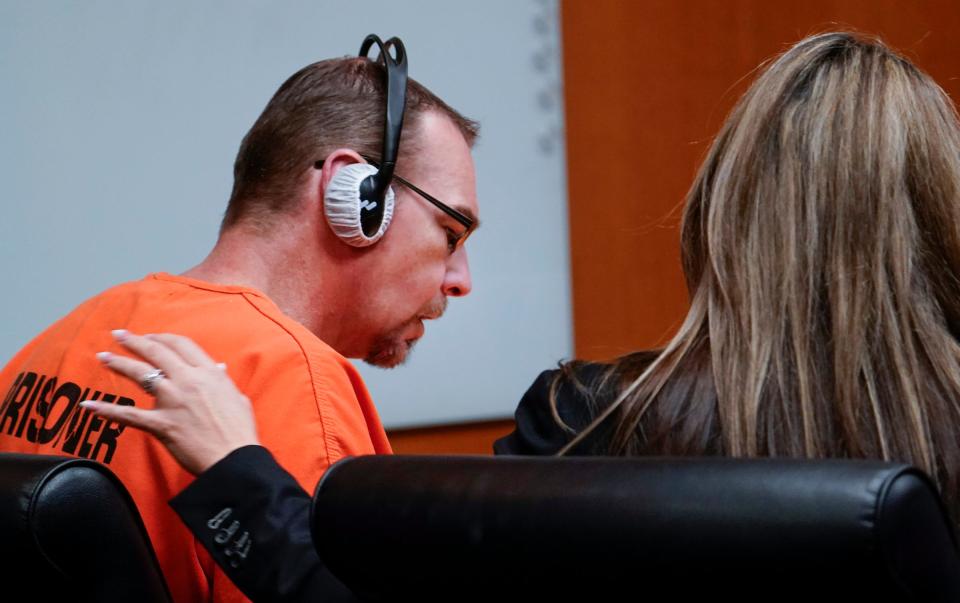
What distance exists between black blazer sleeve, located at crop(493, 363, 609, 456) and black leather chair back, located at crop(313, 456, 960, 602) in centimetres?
27

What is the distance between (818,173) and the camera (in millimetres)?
999

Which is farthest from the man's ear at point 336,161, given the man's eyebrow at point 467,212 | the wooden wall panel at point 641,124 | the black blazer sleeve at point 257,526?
the wooden wall panel at point 641,124

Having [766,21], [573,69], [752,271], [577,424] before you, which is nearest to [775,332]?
[752,271]

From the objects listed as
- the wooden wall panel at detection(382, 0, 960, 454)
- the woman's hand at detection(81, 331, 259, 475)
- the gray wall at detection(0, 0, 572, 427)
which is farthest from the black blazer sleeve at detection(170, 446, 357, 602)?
the wooden wall panel at detection(382, 0, 960, 454)

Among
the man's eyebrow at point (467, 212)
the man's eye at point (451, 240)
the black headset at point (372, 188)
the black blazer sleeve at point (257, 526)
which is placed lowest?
the black blazer sleeve at point (257, 526)

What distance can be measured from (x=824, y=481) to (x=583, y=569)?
136 mm

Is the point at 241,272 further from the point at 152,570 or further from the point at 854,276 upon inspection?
the point at 854,276

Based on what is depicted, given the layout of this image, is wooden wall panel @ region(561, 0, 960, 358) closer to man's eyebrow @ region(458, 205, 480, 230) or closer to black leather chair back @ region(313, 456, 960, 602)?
man's eyebrow @ region(458, 205, 480, 230)

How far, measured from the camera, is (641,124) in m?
3.08

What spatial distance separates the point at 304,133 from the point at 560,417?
714mm

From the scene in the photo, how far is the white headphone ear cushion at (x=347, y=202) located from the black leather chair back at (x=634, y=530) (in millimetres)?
780

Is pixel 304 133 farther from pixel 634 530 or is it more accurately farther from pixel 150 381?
pixel 634 530

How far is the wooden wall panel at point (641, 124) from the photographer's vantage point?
297cm

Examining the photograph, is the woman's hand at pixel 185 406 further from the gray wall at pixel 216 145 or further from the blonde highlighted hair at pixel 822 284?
the gray wall at pixel 216 145
